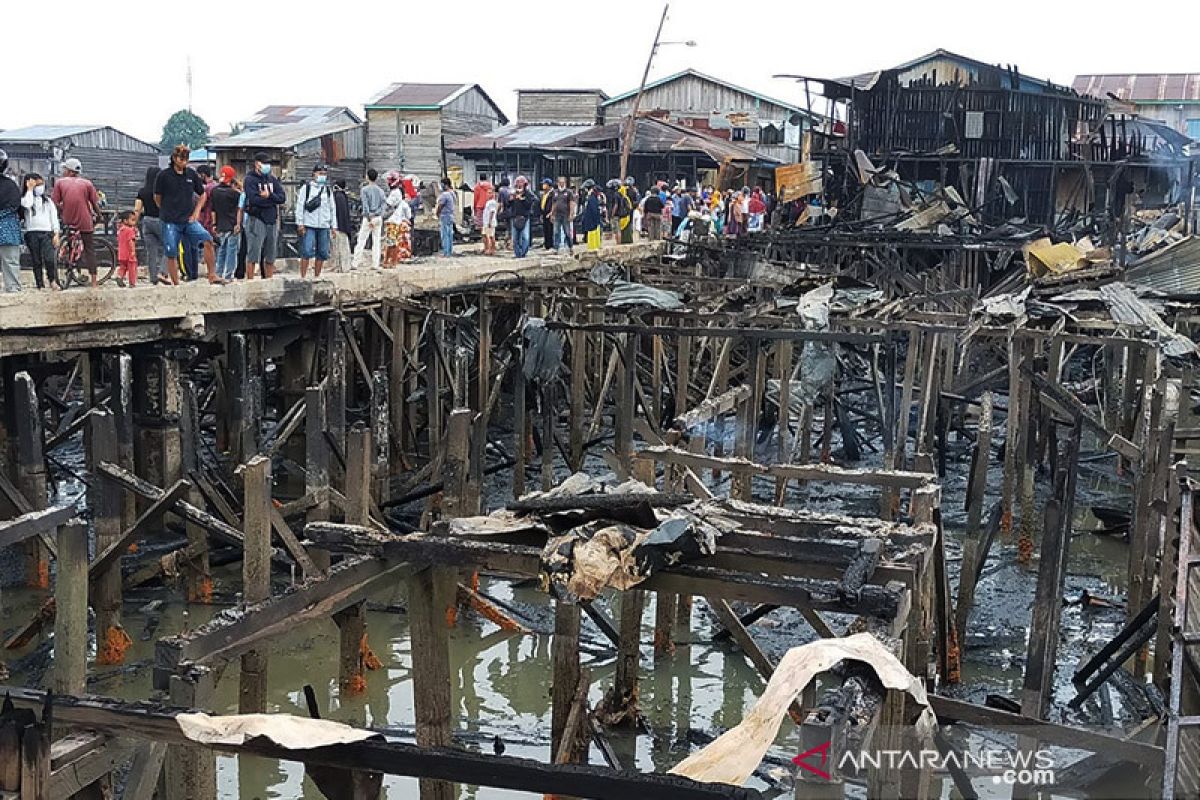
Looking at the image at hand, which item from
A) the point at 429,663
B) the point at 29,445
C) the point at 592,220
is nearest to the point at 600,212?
the point at 592,220

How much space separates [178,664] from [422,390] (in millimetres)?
9800

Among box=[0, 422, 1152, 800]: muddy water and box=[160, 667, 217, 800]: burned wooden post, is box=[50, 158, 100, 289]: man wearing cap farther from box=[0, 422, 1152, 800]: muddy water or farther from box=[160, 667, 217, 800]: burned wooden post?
box=[160, 667, 217, 800]: burned wooden post

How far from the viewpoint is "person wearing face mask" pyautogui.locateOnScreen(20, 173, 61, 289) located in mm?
11055

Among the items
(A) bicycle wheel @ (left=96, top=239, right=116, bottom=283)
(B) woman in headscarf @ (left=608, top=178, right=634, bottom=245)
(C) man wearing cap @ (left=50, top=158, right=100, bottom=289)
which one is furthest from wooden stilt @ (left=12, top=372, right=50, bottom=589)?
(B) woman in headscarf @ (left=608, top=178, right=634, bottom=245)

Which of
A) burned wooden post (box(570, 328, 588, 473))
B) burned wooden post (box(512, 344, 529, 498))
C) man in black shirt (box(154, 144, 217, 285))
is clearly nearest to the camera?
man in black shirt (box(154, 144, 217, 285))

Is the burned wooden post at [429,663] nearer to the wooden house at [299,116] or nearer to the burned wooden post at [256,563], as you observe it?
the burned wooden post at [256,563]

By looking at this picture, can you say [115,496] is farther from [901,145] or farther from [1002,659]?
[901,145]

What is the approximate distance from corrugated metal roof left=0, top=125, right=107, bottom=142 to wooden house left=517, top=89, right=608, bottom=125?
13.6m

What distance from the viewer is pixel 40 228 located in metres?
11.2

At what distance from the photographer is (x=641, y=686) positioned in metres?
9.23

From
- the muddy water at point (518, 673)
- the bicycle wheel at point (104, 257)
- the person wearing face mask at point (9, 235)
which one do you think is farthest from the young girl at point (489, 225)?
the person wearing face mask at point (9, 235)

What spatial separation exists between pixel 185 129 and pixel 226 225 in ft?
156

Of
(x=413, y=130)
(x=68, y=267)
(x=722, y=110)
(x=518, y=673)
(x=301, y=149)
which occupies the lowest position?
(x=518, y=673)

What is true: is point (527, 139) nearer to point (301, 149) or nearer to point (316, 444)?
point (301, 149)
